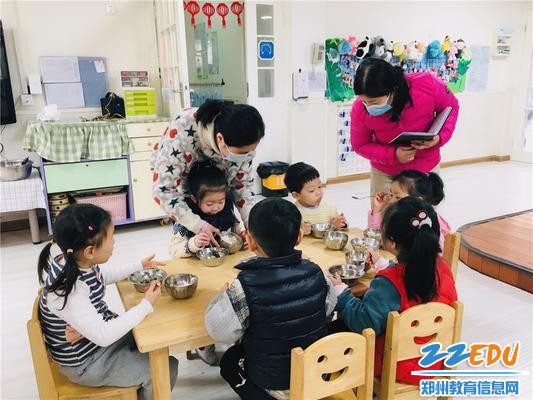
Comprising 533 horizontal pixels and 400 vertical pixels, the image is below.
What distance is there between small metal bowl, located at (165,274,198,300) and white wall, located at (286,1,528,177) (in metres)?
3.73

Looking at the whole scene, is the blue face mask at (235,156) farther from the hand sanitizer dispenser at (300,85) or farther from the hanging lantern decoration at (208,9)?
the hanging lantern decoration at (208,9)

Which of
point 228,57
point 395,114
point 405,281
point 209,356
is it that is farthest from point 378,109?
point 228,57

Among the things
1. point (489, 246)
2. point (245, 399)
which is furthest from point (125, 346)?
point (489, 246)

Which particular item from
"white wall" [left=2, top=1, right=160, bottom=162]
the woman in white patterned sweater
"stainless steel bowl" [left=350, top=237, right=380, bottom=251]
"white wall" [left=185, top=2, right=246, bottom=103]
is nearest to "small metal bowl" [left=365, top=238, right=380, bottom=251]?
"stainless steel bowl" [left=350, top=237, right=380, bottom=251]

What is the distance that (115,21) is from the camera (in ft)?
13.8

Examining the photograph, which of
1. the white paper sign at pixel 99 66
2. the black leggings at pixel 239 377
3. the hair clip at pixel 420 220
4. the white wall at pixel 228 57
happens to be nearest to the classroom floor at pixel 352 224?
the black leggings at pixel 239 377

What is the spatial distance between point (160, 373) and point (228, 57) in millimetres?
4443

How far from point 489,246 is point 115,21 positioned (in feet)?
12.3

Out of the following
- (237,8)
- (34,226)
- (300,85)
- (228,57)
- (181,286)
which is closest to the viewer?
(181,286)

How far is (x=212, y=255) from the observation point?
1.74 metres

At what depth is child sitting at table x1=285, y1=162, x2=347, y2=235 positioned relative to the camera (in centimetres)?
230

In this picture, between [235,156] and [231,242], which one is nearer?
[235,156]

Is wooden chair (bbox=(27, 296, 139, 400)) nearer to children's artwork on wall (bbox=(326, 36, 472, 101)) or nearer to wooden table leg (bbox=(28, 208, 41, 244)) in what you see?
wooden table leg (bbox=(28, 208, 41, 244))

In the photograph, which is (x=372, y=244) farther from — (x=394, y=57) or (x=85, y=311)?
(x=394, y=57)
